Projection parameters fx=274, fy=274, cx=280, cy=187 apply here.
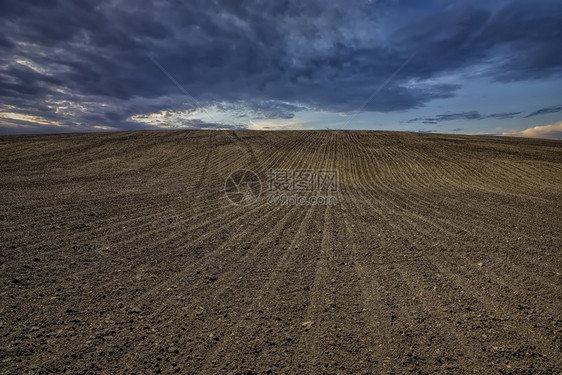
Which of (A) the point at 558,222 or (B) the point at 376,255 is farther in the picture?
(A) the point at 558,222

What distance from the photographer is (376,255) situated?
567 centimetres

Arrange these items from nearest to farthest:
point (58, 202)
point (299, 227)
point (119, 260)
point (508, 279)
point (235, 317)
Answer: point (235, 317) → point (508, 279) → point (119, 260) → point (299, 227) → point (58, 202)

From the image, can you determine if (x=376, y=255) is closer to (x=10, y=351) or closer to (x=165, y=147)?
(x=10, y=351)

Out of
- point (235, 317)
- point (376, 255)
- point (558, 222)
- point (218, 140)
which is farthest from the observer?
point (218, 140)

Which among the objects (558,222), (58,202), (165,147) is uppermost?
(165,147)

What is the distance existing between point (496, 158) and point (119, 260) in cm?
3040

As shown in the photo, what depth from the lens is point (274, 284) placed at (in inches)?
176

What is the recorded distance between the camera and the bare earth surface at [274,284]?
294 centimetres

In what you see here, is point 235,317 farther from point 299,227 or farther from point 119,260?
point 299,227

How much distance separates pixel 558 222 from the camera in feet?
27.5

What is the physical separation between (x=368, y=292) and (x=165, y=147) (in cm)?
2746

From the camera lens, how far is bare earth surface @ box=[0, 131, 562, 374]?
9.63 feet

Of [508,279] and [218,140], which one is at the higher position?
[218,140]

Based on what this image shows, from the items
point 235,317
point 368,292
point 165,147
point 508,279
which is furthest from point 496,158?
point 165,147
